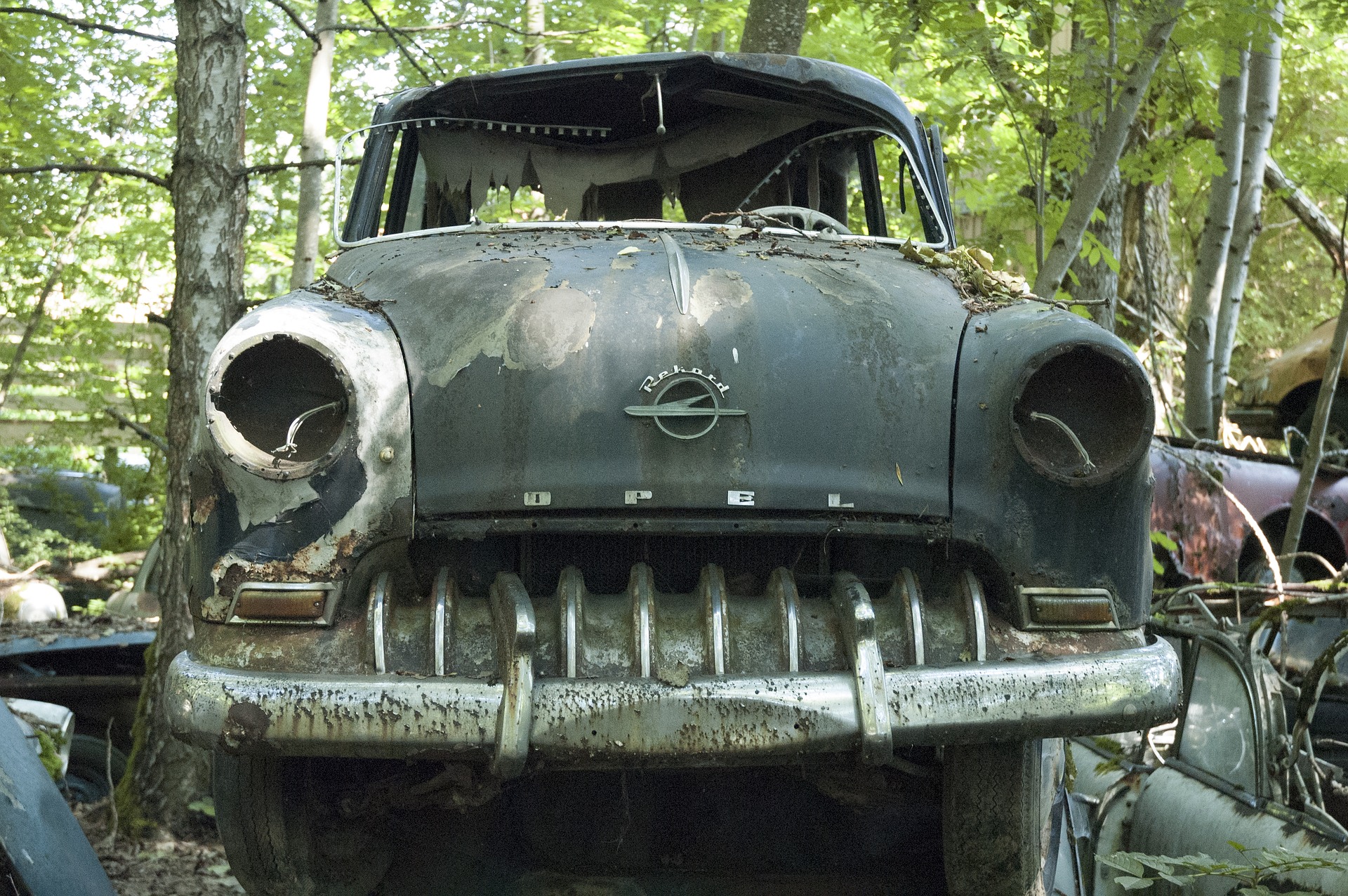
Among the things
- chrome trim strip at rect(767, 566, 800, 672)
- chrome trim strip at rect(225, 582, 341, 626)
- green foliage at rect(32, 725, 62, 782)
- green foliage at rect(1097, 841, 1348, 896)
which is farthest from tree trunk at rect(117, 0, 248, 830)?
green foliage at rect(1097, 841, 1348, 896)

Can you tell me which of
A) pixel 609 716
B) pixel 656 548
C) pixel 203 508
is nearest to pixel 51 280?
pixel 203 508

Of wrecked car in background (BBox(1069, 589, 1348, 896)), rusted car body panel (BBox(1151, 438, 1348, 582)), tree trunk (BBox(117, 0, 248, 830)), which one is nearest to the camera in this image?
wrecked car in background (BBox(1069, 589, 1348, 896))

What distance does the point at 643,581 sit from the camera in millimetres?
2393

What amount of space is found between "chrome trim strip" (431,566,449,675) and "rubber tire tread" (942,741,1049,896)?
3.49ft

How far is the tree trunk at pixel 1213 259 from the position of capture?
7.77 metres

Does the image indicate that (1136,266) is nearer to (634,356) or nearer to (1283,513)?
(1283,513)

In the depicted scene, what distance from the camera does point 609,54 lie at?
28.8 feet

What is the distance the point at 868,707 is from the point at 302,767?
3.98ft

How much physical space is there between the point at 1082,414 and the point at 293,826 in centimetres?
186

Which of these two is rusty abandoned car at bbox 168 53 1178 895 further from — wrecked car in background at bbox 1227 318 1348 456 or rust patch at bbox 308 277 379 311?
wrecked car in background at bbox 1227 318 1348 456

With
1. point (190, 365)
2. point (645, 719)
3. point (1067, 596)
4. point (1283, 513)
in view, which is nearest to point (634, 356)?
point (645, 719)

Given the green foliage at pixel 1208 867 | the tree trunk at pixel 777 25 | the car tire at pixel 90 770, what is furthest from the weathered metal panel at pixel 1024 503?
the tree trunk at pixel 777 25

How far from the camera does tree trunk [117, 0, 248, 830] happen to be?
4.58m

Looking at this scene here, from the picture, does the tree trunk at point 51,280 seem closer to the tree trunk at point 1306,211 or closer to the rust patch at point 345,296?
the rust patch at point 345,296
